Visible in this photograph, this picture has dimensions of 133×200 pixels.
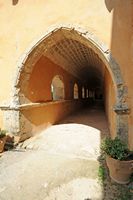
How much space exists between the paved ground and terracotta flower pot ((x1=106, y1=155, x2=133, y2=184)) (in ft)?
1.02

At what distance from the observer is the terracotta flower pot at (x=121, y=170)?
2.60m

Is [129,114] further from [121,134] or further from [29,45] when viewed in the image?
[29,45]

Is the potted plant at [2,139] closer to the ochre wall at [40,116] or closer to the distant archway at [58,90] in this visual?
the ochre wall at [40,116]

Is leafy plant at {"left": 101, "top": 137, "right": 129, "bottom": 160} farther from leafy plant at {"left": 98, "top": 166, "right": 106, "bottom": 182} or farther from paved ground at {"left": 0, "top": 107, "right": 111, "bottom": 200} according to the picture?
paved ground at {"left": 0, "top": 107, "right": 111, "bottom": 200}

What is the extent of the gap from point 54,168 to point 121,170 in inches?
47.8

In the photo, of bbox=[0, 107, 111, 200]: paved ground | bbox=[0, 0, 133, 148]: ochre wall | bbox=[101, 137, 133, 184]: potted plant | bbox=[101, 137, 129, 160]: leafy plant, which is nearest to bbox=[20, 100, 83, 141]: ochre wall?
bbox=[0, 107, 111, 200]: paved ground

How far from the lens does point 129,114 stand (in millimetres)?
3174

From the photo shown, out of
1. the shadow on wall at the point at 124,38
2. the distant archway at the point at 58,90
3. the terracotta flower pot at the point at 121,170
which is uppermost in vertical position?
the shadow on wall at the point at 124,38

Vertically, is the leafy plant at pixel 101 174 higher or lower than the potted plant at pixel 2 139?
lower

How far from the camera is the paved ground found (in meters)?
2.44

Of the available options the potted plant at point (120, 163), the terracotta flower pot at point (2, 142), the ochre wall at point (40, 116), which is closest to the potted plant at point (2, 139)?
the terracotta flower pot at point (2, 142)

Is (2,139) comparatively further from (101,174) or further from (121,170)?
(121,170)

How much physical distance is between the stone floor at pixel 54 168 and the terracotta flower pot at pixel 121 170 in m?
0.28

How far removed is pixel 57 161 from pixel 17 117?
4.96ft
